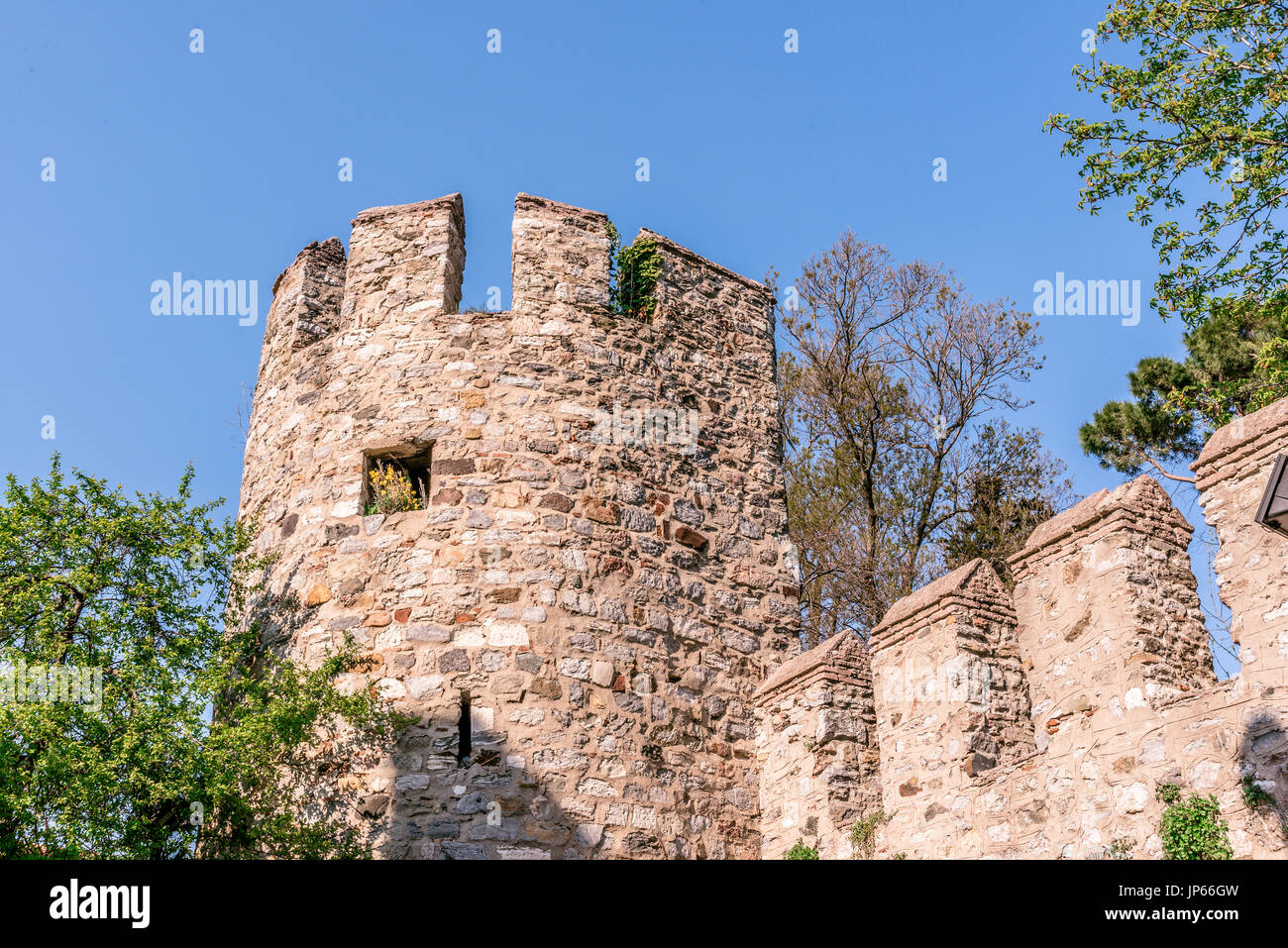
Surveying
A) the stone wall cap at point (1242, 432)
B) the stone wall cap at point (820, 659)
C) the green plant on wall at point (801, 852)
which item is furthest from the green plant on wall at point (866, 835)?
the stone wall cap at point (1242, 432)

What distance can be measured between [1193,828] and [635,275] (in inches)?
221

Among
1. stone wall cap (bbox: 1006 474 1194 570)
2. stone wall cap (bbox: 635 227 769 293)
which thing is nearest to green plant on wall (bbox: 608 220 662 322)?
stone wall cap (bbox: 635 227 769 293)

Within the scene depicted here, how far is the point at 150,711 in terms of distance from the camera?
6.71 m

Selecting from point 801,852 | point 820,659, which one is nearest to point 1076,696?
point 820,659

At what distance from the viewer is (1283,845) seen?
4598 mm

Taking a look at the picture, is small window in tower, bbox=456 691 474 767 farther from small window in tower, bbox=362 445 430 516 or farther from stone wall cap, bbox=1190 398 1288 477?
stone wall cap, bbox=1190 398 1288 477

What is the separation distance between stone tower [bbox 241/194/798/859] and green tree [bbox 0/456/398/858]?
338 millimetres

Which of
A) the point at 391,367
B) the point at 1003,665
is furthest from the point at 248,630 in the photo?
the point at 1003,665

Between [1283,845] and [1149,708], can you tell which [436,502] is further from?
[1283,845]

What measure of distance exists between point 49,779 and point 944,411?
12.0m

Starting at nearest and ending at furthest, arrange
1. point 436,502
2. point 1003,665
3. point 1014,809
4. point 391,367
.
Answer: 1. point 1014,809
2. point 1003,665
3. point 436,502
4. point 391,367

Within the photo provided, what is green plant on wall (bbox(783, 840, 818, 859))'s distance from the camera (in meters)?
6.94

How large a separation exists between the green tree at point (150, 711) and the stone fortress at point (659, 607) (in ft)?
0.99

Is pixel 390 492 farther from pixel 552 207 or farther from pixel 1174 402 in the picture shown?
pixel 1174 402
